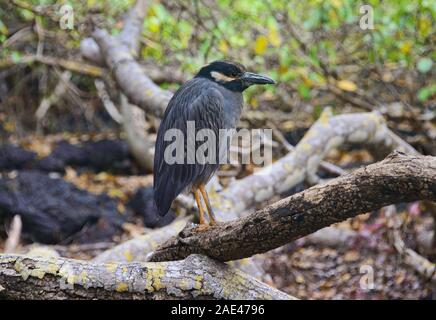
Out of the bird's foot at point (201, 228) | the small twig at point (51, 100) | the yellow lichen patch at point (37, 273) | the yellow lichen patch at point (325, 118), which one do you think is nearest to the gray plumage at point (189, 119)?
the bird's foot at point (201, 228)

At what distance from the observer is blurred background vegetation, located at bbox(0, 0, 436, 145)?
7.16 m

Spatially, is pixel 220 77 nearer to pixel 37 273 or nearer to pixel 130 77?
pixel 37 273

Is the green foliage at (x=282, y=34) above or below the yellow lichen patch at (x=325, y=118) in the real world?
above

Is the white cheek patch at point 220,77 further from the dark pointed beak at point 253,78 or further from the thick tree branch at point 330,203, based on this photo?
the thick tree branch at point 330,203

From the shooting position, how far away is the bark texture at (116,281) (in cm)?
302

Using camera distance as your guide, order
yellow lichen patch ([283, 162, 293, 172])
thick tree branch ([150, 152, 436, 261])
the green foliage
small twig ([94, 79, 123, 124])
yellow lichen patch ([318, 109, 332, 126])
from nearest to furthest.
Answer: thick tree branch ([150, 152, 436, 261]) < yellow lichen patch ([283, 162, 293, 172]) < yellow lichen patch ([318, 109, 332, 126]) < the green foliage < small twig ([94, 79, 123, 124])

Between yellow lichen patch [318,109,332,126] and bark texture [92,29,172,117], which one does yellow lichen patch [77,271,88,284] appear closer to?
bark texture [92,29,172,117]

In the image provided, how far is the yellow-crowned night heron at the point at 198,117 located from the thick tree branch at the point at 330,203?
0.86m

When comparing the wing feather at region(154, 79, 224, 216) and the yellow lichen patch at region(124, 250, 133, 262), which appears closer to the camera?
the wing feather at region(154, 79, 224, 216)

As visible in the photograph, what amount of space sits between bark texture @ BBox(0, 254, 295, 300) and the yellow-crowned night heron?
0.81 meters

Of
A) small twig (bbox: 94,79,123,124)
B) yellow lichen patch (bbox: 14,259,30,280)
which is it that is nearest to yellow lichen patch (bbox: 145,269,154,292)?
yellow lichen patch (bbox: 14,259,30,280)

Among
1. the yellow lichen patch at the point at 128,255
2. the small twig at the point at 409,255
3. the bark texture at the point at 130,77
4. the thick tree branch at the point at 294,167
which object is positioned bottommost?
the small twig at the point at 409,255
